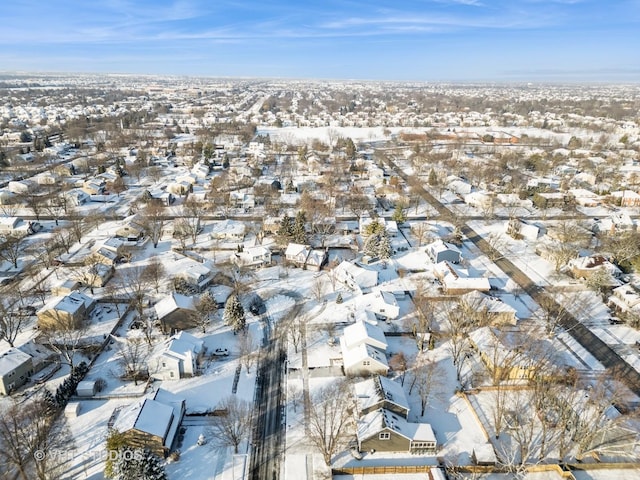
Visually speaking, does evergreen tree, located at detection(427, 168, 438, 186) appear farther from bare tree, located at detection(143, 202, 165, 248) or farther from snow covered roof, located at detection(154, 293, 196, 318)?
snow covered roof, located at detection(154, 293, 196, 318)

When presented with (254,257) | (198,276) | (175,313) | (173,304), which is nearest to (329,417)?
(175,313)

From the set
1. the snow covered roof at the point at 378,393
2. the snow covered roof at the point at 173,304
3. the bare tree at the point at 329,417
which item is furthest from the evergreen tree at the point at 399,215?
the snow covered roof at the point at 378,393

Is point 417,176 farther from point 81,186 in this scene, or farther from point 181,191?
point 81,186

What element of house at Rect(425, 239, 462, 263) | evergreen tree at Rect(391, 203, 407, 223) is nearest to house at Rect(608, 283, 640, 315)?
house at Rect(425, 239, 462, 263)

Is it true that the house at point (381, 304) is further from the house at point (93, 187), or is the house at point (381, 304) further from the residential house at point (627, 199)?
the house at point (93, 187)

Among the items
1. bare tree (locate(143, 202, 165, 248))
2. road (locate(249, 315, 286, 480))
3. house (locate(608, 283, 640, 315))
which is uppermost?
bare tree (locate(143, 202, 165, 248))

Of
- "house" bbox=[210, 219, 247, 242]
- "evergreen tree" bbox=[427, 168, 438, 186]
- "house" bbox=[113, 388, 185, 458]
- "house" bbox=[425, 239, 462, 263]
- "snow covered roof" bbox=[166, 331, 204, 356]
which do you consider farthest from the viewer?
"evergreen tree" bbox=[427, 168, 438, 186]

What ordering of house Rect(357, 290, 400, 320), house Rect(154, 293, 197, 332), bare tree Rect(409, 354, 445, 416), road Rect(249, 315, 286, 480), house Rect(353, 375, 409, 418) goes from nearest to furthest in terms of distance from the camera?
1. road Rect(249, 315, 286, 480)
2. house Rect(353, 375, 409, 418)
3. bare tree Rect(409, 354, 445, 416)
4. house Rect(154, 293, 197, 332)
5. house Rect(357, 290, 400, 320)
